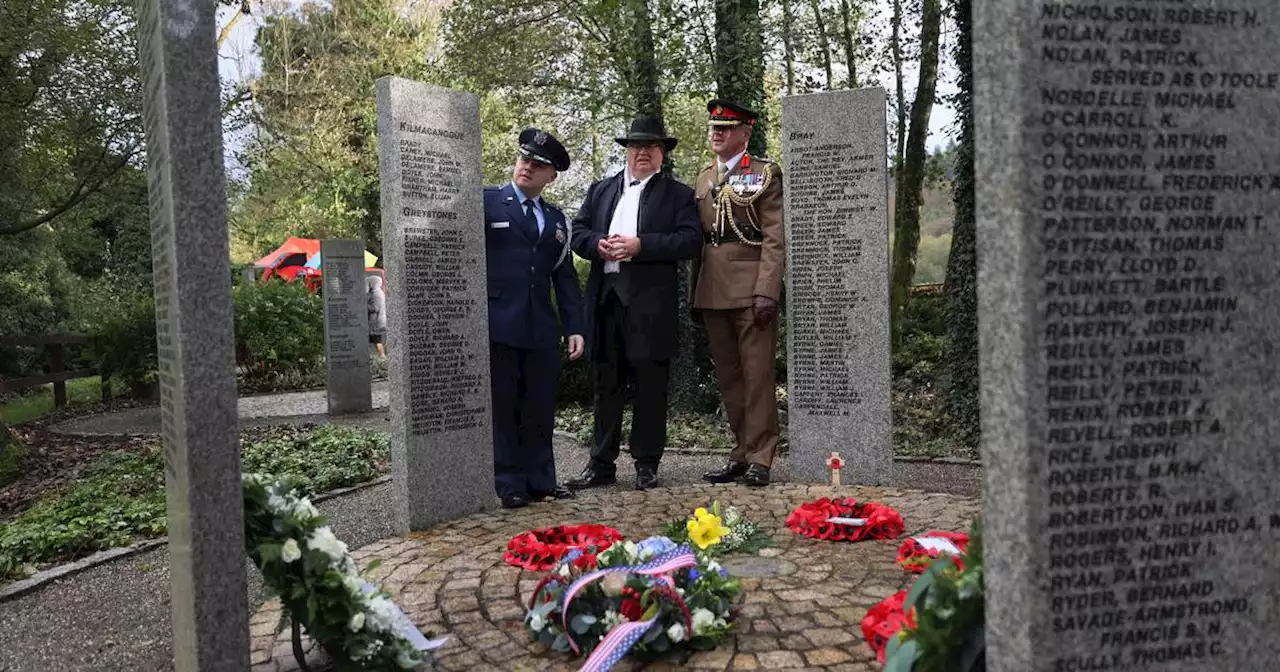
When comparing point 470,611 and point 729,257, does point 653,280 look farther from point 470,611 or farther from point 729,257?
point 470,611

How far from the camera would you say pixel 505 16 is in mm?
13117

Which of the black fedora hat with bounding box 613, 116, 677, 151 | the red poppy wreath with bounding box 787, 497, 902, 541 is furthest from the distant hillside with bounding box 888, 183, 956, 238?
the red poppy wreath with bounding box 787, 497, 902, 541

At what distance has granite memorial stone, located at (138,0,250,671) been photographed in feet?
9.27

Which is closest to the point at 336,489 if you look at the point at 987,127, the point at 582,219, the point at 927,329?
the point at 582,219

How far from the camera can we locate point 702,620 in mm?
3367

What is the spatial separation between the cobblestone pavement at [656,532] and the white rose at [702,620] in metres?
0.09

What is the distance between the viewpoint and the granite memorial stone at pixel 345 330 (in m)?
13.0

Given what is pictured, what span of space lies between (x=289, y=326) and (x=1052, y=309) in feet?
53.4

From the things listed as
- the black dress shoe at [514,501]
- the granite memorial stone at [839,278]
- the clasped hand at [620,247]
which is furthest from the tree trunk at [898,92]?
the black dress shoe at [514,501]

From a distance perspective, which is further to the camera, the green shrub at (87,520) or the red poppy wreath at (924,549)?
the green shrub at (87,520)

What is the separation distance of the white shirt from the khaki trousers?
0.81 m

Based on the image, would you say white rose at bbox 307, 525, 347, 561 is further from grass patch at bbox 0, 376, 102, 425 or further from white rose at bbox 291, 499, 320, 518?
grass patch at bbox 0, 376, 102, 425

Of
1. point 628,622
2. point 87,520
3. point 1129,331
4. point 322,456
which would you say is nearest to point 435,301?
point 628,622

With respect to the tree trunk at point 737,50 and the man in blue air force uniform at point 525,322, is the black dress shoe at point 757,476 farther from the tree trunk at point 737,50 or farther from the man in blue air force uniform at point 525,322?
the tree trunk at point 737,50
